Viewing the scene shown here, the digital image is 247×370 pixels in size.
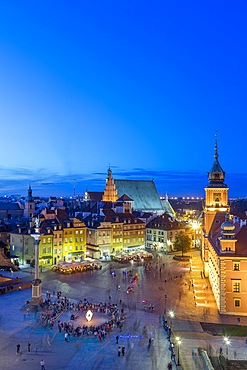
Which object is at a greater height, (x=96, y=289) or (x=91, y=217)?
(x=91, y=217)

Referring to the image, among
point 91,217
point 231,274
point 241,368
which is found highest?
point 91,217

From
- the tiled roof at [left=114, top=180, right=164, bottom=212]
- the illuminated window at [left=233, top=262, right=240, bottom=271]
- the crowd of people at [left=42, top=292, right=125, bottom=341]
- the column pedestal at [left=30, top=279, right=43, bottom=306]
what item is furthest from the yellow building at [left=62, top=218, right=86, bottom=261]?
the tiled roof at [left=114, top=180, right=164, bottom=212]

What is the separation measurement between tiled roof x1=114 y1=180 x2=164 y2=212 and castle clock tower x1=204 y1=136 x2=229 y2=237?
4773 centimetres

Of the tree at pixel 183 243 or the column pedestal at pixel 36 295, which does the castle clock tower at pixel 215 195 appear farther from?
the column pedestal at pixel 36 295

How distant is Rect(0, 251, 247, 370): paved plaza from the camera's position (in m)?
27.2

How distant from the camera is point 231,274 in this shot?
4016 cm

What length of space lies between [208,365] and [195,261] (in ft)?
144

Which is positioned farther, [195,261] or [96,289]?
[195,261]

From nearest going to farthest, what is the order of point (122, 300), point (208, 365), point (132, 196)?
1. point (208, 365)
2. point (122, 300)
3. point (132, 196)

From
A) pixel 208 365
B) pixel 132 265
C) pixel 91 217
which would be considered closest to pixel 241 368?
pixel 208 365

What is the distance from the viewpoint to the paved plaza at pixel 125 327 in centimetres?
2722

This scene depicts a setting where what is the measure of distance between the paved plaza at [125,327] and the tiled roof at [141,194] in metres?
56.7

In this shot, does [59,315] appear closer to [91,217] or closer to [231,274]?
[231,274]

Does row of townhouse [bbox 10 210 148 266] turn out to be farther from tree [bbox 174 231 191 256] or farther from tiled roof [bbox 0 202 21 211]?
tiled roof [bbox 0 202 21 211]
